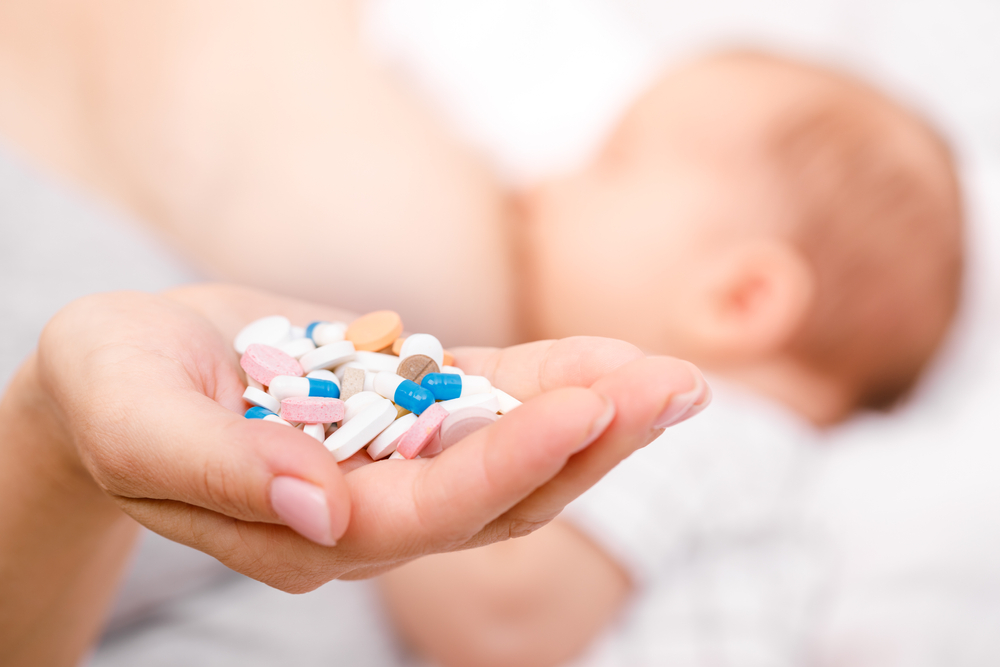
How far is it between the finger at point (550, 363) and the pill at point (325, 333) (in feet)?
0.50

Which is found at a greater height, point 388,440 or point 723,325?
point 388,440

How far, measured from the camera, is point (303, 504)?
0.38m

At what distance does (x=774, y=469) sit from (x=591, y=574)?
0.48m

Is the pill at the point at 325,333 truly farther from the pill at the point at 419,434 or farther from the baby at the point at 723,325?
the baby at the point at 723,325

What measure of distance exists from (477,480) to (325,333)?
0.39 m

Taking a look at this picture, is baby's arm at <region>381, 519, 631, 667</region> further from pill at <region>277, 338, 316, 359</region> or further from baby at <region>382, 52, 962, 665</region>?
pill at <region>277, 338, 316, 359</region>

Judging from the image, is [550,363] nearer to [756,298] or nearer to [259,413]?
[259,413]

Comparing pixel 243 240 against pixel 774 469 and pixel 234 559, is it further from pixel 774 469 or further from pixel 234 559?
pixel 774 469

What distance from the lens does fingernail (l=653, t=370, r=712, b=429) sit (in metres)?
0.43

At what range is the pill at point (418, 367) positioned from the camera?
27.1 inches

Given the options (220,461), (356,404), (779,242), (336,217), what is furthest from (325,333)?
(779,242)

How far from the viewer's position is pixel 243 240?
1.51 meters

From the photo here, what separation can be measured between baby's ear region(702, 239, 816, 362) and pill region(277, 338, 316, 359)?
97 cm

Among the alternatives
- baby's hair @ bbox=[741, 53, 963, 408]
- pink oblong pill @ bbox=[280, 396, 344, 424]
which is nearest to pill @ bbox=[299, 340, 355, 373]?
pink oblong pill @ bbox=[280, 396, 344, 424]
